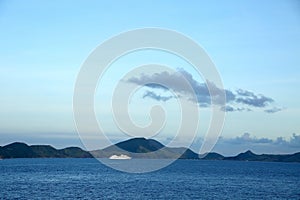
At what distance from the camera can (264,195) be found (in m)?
95.1

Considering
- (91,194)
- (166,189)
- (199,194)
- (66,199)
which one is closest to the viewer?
(66,199)

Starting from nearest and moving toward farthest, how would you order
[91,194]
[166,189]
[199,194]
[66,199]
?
[66,199] < [91,194] < [199,194] < [166,189]

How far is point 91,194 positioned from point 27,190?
16287mm

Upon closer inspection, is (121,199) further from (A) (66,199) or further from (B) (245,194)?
(B) (245,194)

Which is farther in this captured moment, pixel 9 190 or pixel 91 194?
pixel 9 190

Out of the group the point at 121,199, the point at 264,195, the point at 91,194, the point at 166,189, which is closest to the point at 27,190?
the point at 91,194

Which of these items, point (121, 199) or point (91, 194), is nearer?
point (121, 199)

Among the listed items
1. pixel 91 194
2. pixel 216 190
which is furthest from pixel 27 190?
pixel 216 190

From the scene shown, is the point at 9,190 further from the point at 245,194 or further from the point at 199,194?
the point at 245,194

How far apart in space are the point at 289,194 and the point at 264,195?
870 cm

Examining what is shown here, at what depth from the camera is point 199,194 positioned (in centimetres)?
9119

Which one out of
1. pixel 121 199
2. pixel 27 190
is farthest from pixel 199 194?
pixel 27 190

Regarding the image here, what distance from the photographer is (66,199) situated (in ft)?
255

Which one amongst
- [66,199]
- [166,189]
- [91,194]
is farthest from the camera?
[166,189]
